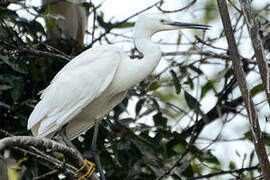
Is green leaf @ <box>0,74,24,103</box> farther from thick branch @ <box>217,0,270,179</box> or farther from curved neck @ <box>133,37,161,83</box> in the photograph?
thick branch @ <box>217,0,270,179</box>

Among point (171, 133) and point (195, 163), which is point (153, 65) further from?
point (195, 163)

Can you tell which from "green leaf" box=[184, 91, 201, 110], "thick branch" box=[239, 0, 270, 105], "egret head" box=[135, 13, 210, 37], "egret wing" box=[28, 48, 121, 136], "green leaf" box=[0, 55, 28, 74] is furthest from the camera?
"green leaf" box=[184, 91, 201, 110]

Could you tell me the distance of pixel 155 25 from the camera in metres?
2.50

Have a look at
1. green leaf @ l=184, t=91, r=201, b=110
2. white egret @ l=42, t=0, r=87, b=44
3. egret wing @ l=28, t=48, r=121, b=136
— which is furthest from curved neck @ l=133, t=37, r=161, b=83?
white egret @ l=42, t=0, r=87, b=44

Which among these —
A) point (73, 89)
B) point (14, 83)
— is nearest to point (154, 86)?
point (73, 89)

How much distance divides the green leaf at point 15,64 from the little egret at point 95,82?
22 centimetres

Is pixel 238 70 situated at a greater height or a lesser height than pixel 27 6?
lesser

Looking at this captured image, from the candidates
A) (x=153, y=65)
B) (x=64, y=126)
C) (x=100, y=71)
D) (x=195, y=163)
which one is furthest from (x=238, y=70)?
(x=195, y=163)

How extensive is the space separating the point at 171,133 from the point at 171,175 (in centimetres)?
33

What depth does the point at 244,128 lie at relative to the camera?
372 centimetres

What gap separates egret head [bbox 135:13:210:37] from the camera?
2488 millimetres

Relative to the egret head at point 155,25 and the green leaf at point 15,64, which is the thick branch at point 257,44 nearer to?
the egret head at point 155,25

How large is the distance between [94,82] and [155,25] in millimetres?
404

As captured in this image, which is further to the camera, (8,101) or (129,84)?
(8,101)
